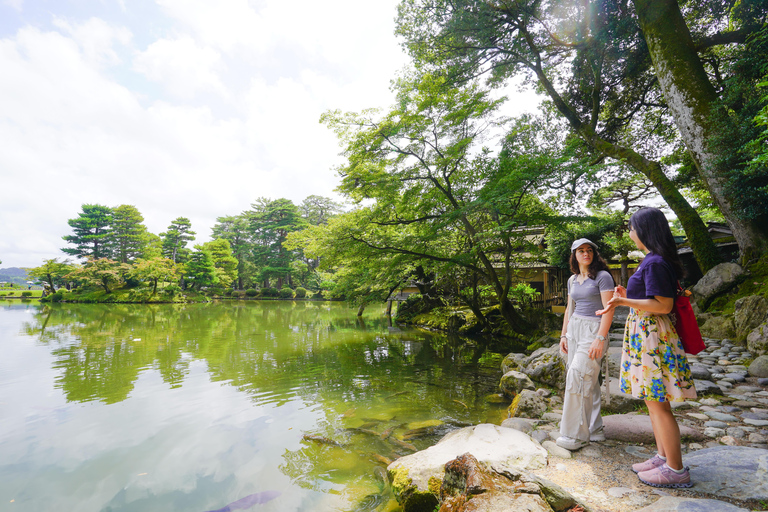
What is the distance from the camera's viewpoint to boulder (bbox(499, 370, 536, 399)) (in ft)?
16.9

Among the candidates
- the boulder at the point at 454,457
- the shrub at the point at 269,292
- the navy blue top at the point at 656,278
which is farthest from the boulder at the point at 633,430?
the shrub at the point at 269,292

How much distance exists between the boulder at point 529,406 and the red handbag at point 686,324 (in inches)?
95.5

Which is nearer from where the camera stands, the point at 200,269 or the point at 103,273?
the point at 103,273

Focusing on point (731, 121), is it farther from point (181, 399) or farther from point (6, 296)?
point (6, 296)

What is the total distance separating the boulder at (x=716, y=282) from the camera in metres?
6.08

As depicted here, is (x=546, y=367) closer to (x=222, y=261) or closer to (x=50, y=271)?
(x=222, y=261)

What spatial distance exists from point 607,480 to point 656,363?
0.88m

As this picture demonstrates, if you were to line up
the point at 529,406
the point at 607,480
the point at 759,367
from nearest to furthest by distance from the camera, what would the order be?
1. the point at 607,480
2. the point at 759,367
3. the point at 529,406

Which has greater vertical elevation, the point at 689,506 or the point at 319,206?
the point at 319,206

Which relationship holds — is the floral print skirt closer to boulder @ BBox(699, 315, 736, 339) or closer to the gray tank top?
the gray tank top

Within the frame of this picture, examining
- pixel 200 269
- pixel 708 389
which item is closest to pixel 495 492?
pixel 708 389

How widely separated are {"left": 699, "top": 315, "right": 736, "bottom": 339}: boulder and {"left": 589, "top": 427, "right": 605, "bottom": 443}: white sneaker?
4.56m

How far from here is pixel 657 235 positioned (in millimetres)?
2066

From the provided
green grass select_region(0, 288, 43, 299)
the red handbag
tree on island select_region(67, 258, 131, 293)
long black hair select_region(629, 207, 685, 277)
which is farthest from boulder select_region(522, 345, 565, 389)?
green grass select_region(0, 288, 43, 299)
